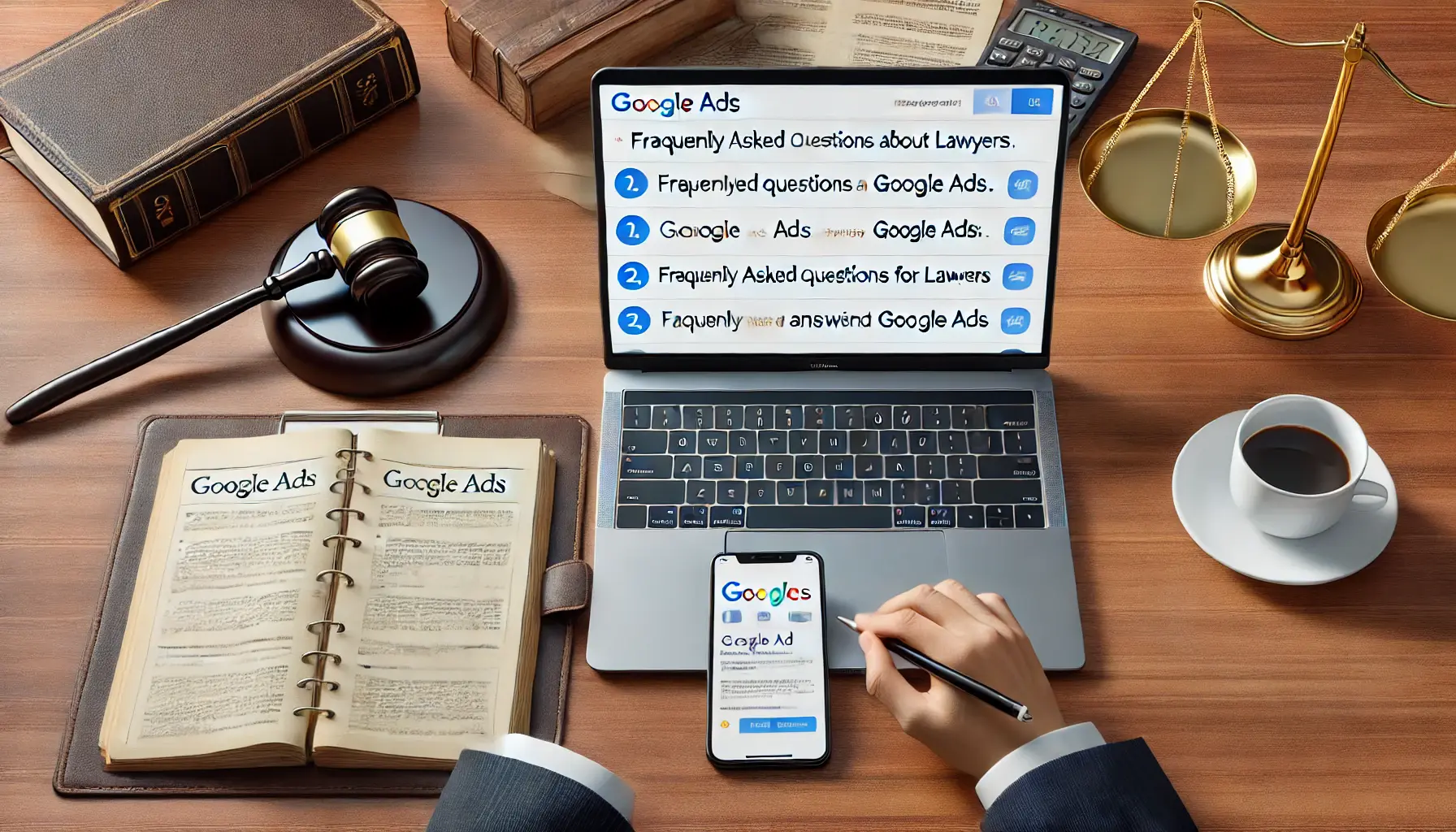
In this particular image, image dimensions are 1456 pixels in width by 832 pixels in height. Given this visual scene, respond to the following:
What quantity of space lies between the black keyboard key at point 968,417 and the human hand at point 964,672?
183 mm

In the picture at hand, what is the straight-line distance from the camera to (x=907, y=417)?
104 cm

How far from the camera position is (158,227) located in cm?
114

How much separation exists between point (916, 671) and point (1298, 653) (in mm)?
303

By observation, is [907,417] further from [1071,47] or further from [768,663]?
[1071,47]

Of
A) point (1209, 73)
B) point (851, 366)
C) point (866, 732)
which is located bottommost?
point (866, 732)

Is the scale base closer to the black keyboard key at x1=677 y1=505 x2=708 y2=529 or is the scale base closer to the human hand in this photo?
the human hand

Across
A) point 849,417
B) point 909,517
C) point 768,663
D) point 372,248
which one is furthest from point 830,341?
point 372,248

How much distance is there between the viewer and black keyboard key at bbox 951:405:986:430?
3.39 ft

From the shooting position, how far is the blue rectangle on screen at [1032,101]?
3.11 feet

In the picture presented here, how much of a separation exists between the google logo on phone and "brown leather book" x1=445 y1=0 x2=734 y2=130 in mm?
568

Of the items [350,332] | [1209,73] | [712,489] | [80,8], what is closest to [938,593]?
[712,489]

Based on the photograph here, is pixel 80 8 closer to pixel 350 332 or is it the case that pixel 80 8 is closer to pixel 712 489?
pixel 350 332

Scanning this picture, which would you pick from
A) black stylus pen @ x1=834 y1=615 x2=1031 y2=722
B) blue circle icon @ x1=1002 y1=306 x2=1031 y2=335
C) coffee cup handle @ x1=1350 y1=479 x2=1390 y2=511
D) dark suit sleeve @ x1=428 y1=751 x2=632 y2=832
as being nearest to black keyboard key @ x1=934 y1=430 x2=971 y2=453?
blue circle icon @ x1=1002 y1=306 x2=1031 y2=335

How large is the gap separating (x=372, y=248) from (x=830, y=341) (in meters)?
0.41
